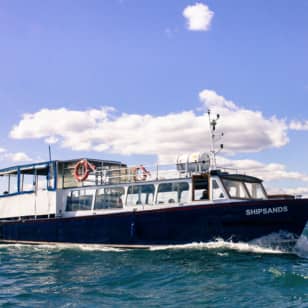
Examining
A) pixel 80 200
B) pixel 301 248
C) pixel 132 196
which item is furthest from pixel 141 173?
pixel 301 248

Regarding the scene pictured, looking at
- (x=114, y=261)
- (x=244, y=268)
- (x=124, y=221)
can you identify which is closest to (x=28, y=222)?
(x=124, y=221)

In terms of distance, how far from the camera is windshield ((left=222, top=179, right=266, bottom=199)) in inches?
734

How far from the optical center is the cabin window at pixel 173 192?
1909 centimetres

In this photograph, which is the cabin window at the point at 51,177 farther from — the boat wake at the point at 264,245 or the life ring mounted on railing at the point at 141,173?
the boat wake at the point at 264,245

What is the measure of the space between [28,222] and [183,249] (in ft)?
30.9

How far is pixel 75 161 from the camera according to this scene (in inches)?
922

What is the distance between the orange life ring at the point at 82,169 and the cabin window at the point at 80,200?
67cm

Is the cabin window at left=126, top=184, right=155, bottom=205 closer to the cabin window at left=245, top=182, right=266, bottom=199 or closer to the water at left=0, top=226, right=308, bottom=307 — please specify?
the water at left=0, top=226, right=308, bottom=307

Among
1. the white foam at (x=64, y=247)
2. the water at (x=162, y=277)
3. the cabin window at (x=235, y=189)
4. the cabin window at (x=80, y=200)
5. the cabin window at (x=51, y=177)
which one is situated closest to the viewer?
the water at (x=162, y=277)

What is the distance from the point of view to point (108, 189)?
21250mm

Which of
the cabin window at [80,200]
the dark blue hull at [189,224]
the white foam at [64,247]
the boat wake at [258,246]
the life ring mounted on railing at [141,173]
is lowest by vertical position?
the white foam at [64,247]

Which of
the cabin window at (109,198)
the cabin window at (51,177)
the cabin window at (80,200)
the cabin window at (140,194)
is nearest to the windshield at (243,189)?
the cabin window at (140,194)

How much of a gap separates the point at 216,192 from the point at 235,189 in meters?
1.08

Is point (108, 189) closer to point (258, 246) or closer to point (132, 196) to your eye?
point (132, 196)
